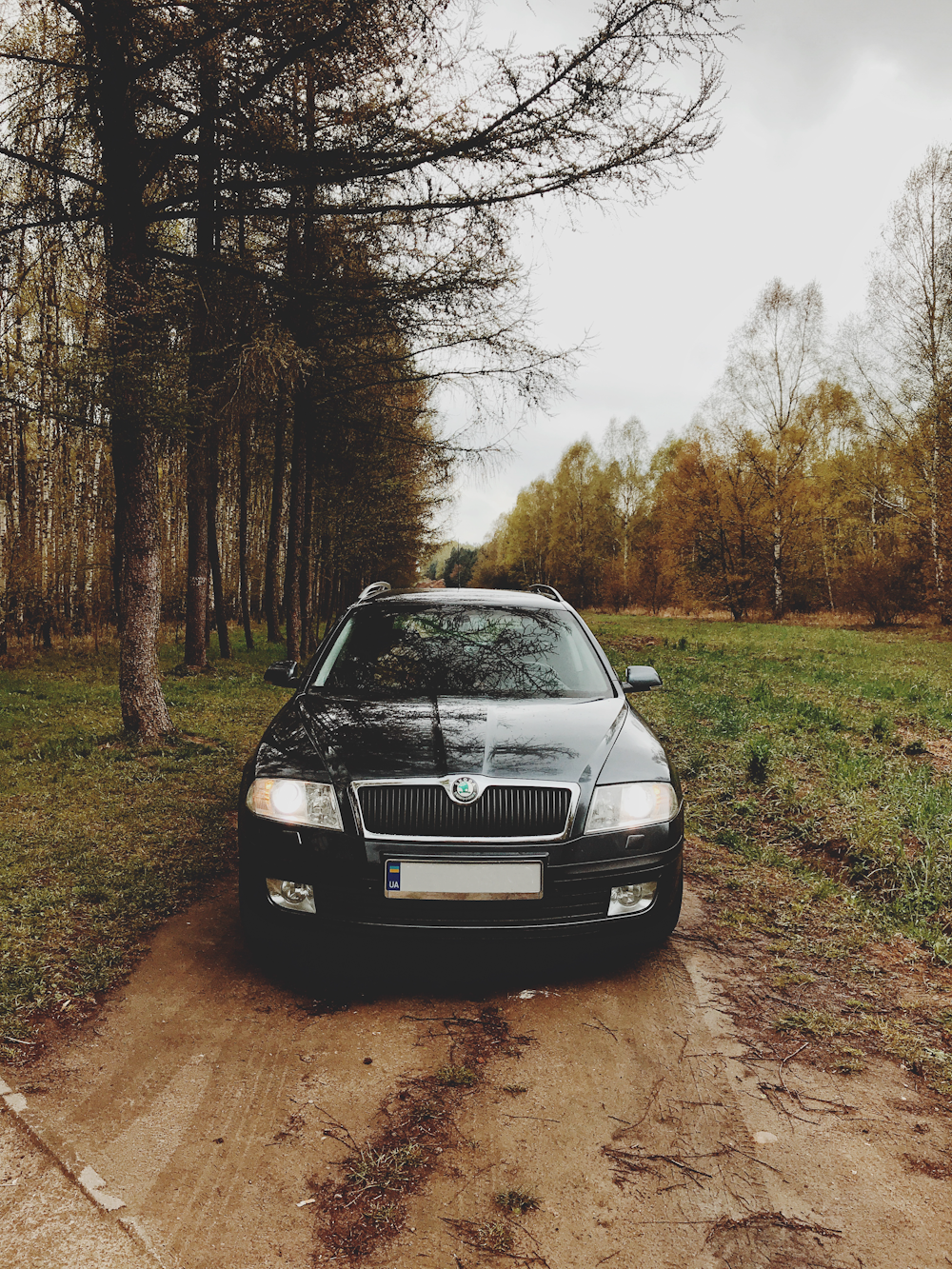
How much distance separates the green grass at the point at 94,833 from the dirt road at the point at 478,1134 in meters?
0.37

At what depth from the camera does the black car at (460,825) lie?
2.85m

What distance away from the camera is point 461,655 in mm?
4277

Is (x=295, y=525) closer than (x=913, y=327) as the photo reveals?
Yes

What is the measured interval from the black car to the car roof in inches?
50.5

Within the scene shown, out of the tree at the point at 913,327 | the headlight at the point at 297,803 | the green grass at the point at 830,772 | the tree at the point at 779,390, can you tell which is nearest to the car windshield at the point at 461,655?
the headlight at the point at 297,803

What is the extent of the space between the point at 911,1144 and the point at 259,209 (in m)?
7.39

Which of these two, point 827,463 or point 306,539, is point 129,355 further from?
point 827,463

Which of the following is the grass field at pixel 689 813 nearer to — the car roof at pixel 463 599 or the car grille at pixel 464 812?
the car grille at pixel 464 812

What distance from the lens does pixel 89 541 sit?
1759cm


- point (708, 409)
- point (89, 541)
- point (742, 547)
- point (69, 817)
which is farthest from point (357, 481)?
point (708, 409)

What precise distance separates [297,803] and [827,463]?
3896cm

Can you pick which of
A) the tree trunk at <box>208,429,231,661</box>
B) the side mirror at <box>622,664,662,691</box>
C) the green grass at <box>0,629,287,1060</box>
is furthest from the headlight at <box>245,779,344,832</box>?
the tree trunk at <box>208,429,231,661</box>

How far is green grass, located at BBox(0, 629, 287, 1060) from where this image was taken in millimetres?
3275

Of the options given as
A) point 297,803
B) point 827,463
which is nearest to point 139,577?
point 297,803
